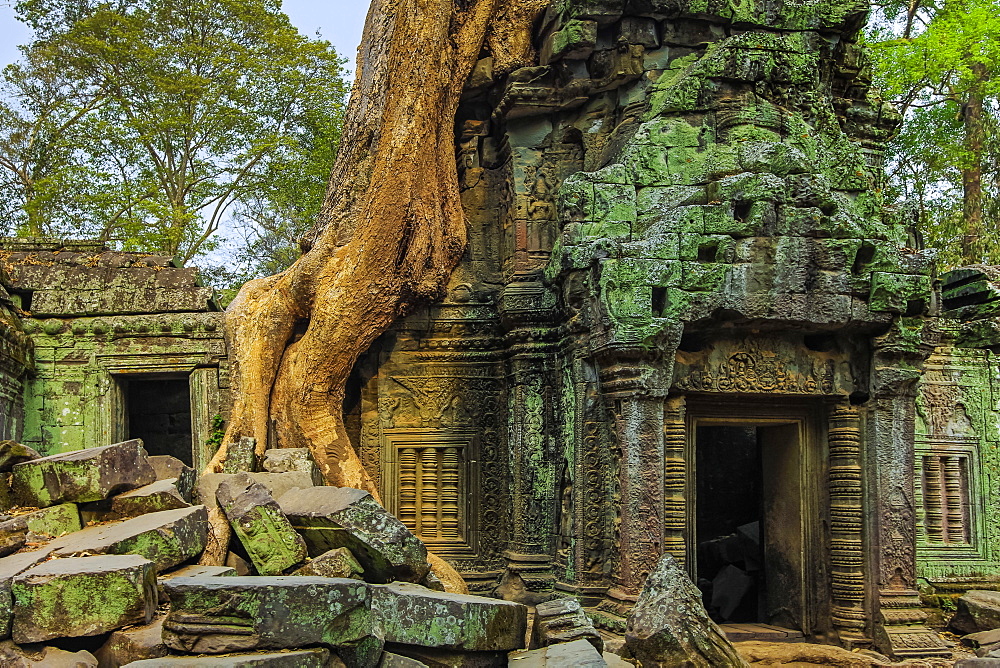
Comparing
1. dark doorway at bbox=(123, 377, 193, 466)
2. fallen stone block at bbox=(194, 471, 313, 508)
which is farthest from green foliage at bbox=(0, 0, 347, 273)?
fallen stone block at bbox=(194, 471, 313, 508)

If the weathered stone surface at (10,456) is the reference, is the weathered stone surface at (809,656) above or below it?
below

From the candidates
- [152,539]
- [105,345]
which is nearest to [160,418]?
[105,345]

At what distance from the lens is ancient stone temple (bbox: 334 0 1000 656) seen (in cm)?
711

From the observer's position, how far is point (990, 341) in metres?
9.71

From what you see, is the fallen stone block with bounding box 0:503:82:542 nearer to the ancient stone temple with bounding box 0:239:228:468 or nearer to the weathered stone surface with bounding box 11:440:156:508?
the weathered stone surface with bounding box 11:440:156:508

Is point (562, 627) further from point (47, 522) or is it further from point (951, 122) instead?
point (951, 122)

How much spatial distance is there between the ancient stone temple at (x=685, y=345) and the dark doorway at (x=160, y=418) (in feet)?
12.1

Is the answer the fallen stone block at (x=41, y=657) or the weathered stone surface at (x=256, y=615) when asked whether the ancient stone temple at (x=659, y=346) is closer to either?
the weathered stone surface at (x=256, y=615)

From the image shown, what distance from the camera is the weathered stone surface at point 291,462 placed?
24.8 feet

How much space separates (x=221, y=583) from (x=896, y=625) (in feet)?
16.3

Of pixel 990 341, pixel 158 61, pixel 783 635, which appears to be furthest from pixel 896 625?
pixel 158 61

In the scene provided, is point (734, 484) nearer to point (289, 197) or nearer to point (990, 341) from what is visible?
point (990, 341)

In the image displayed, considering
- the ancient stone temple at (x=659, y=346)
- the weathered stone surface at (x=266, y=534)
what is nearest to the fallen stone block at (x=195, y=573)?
the weathered stone surface at (x=266, y=534)

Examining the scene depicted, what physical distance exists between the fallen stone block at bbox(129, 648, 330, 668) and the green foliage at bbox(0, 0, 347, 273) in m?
13.4
